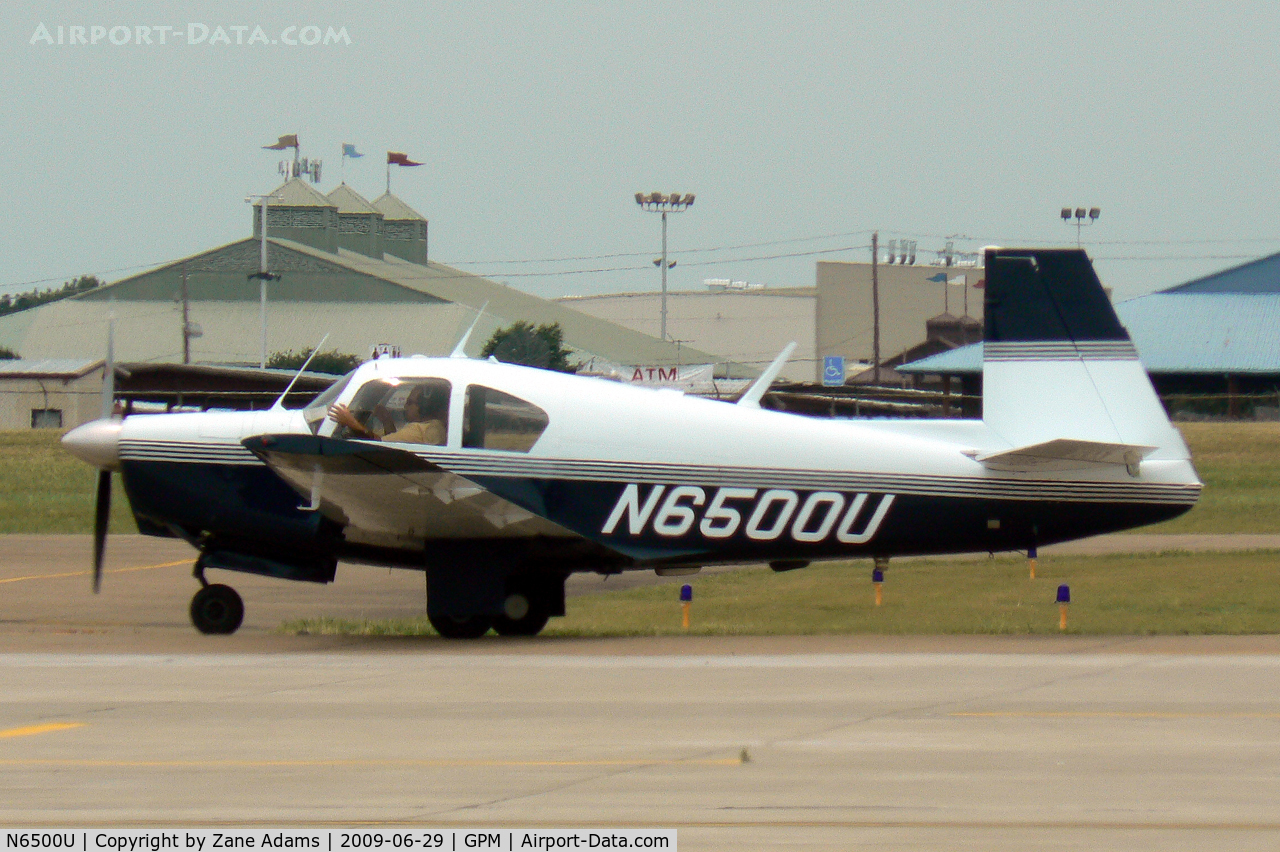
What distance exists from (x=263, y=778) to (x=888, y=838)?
9.20 feet

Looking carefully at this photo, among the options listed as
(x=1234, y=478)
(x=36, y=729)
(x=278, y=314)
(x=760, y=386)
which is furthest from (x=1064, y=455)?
(x=278, y=314)

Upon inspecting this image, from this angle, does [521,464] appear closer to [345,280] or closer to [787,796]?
[787,796]

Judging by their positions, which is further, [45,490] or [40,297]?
[40,297]

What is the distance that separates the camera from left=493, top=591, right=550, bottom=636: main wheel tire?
41.3ft

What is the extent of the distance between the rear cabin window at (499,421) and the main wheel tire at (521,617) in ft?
5.24

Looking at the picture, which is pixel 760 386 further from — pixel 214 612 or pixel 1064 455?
pixel 214 612

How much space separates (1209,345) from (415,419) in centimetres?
5055

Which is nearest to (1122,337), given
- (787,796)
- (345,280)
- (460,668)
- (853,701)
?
(853,701)

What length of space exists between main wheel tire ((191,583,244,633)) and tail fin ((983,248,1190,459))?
652 centimetres

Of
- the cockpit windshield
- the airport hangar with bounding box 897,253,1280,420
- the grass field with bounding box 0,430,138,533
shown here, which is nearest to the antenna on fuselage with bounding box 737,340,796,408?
the cockpit windshield

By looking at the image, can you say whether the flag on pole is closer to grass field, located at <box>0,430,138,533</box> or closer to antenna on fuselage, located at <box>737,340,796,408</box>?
grass field, located at <box>0,430,138,533</box>

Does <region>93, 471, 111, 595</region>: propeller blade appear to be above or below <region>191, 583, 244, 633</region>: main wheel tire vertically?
above

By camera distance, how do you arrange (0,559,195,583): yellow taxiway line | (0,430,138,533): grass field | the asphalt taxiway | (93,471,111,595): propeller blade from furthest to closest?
(0,430,138,533): grass field < (0,559,195,583): yellow taxiway line < (93,471,111,595): propeller blade < the asphalt taxiway

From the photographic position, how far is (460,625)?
12344 millimetres
